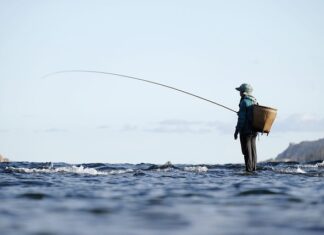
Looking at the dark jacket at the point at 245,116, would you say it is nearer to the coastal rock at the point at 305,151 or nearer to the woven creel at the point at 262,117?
the woven creel at the point at 262,117

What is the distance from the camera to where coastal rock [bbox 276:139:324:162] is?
411 feet

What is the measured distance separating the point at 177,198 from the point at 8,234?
11.2 ft

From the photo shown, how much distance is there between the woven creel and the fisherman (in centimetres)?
23

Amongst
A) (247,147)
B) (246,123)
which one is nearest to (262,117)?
(246,123)

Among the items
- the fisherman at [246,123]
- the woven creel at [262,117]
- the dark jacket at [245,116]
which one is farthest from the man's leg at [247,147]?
the woven creel at [262,117]

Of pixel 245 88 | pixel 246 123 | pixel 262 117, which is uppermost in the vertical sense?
pixel 245 88

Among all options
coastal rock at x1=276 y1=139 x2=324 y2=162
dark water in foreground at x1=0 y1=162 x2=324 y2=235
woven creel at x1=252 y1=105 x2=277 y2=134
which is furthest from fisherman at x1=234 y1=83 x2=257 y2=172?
coastal rock at x1=276 y1=139 x2=324 y2=162

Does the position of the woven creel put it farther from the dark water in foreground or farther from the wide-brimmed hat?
the dark water in foreground

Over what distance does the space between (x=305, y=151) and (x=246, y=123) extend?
5044 inches

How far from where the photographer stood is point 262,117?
15.1 m

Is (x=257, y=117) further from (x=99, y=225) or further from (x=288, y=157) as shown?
(x=288, y=157)

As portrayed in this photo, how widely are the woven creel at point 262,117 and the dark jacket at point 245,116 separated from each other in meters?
0.25

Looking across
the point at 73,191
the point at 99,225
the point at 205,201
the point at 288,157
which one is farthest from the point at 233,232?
the point at 288,157

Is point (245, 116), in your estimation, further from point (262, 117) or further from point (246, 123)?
point (262, 117)
